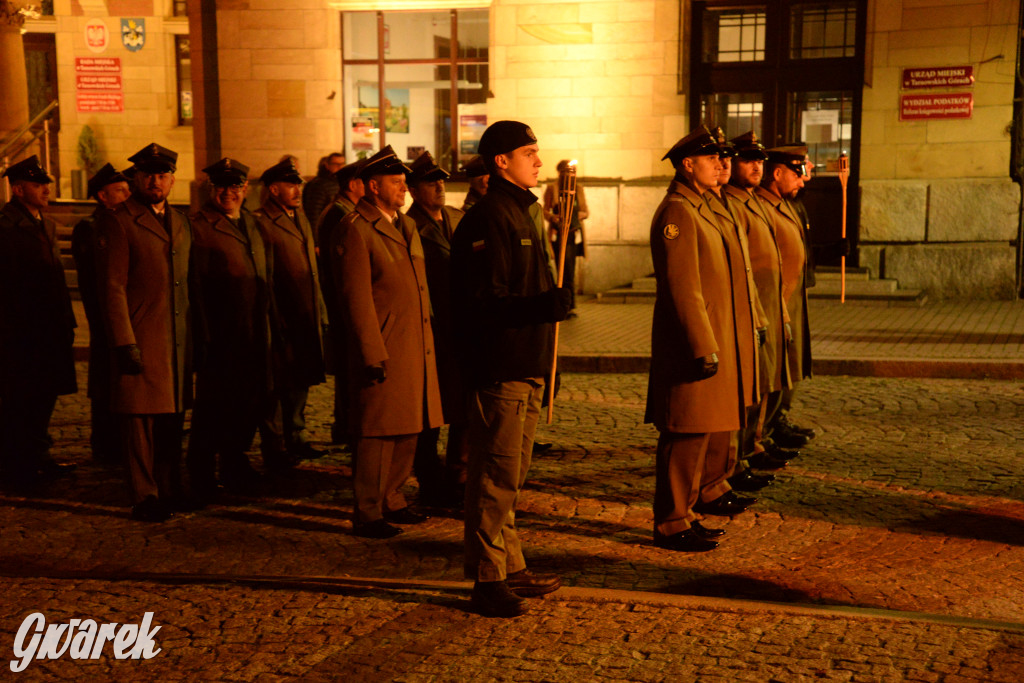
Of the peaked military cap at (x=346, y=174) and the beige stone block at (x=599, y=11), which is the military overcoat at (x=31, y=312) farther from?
the beige stone block at (x=599, y=11)

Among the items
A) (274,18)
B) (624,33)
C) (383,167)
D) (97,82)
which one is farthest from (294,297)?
(97,82)

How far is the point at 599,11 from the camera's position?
669 inches

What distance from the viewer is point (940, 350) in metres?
11.5

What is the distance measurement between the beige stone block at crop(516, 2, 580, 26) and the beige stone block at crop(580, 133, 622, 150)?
1.63 meters

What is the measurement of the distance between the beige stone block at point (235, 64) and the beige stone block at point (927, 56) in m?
9.16

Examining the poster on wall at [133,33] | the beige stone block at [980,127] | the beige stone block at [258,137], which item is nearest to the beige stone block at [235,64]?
the beige stone block at [258,137]

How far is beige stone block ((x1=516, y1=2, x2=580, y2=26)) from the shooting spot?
1708 centimetres

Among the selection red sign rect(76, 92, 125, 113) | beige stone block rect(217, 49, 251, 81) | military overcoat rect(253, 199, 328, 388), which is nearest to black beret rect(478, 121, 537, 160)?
military overcoat rect(253, 199, 328, 388)

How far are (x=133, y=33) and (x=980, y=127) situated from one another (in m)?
16.1

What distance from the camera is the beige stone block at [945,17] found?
15648 millimetres

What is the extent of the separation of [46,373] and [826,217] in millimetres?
12187

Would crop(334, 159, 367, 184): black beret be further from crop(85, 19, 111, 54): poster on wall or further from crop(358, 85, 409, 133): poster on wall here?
crop(85, 19, 111, 54): poster on wall

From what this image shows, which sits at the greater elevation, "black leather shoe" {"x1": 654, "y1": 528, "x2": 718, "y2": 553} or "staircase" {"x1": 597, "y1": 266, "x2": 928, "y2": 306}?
"staircase" {"x1": 597, "y1": 266, "x2": 928, "y2": 306}

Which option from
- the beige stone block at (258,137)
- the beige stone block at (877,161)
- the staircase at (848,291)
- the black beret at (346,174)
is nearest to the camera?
the black beret at (346,174)
